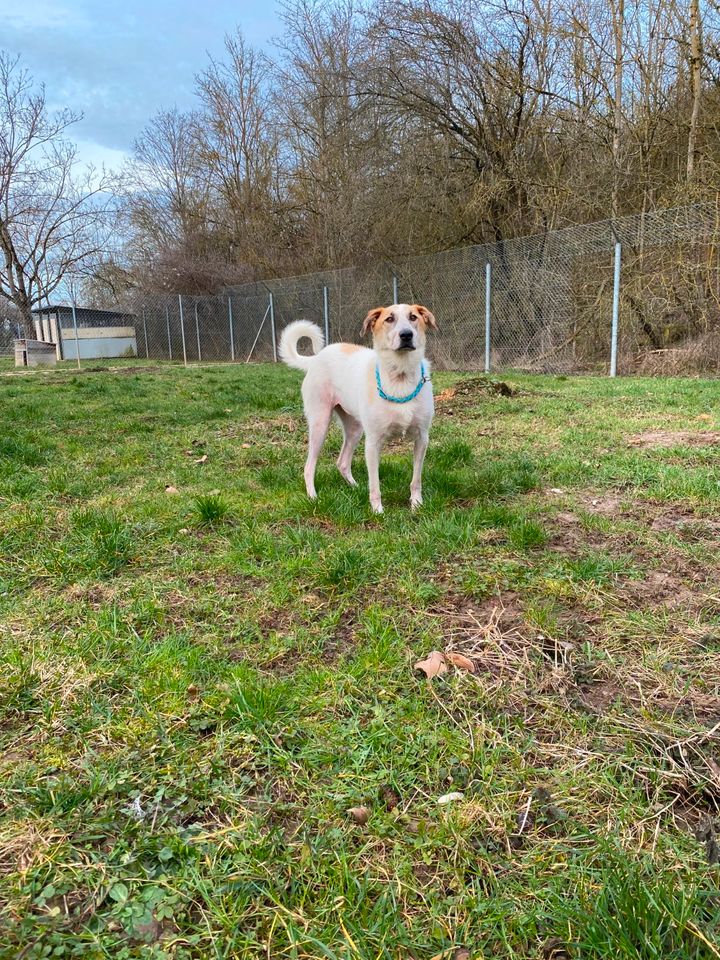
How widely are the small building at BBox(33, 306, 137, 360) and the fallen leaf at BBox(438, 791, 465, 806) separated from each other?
80.6 feet

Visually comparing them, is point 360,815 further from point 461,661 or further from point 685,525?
point 685,525

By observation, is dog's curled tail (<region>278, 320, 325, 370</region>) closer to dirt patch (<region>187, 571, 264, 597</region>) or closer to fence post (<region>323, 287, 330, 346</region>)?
dirt patch (<region>187, 571, 264, 597</region>)

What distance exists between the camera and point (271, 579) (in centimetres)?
241

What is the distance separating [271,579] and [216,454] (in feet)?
8.44

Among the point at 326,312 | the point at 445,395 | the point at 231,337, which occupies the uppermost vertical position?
the point at 326,312

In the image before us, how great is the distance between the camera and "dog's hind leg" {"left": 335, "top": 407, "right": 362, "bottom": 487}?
13.2 feet

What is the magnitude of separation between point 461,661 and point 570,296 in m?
10.3

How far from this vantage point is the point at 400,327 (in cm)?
334

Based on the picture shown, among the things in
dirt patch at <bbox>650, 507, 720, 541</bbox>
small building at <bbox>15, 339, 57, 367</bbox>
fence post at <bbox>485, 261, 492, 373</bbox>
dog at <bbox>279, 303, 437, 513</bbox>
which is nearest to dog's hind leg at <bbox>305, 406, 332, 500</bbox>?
dog at <bbox>279, 303, 437, 513</bbox>

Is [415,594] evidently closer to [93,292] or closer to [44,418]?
[44,418]

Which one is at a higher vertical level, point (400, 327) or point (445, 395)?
point (400, 327)

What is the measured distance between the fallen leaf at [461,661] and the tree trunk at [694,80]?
11024 mm

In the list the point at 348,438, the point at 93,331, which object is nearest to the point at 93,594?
the point at 348,438

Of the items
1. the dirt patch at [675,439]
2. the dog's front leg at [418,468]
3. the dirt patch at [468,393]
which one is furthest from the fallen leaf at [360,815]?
the dirt patch at [468,393]
